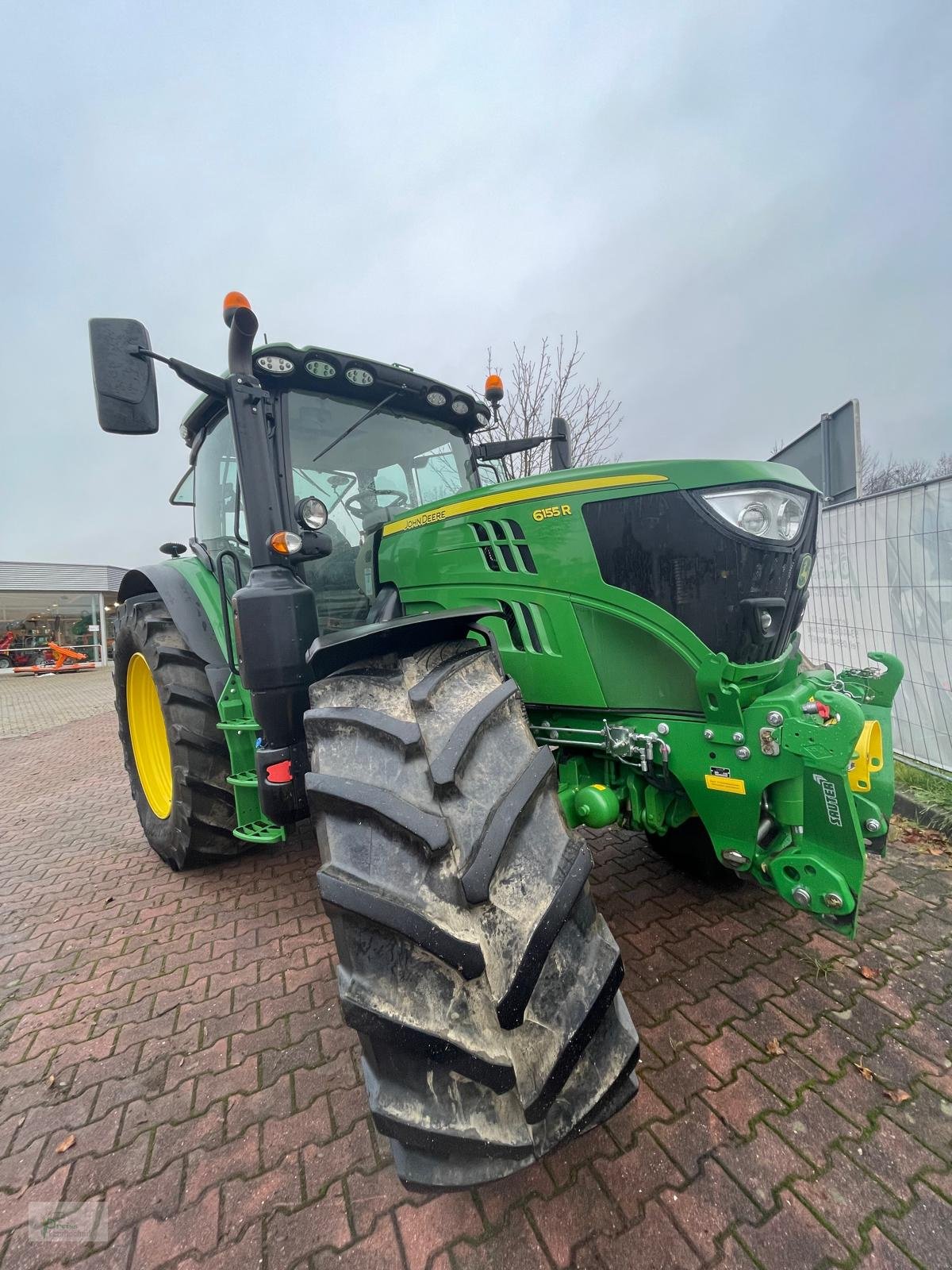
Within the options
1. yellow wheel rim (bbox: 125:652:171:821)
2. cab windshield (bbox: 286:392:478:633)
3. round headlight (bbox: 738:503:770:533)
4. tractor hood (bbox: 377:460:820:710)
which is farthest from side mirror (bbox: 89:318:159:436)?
yellow wheel rim (bbox: 125:652:171:821)

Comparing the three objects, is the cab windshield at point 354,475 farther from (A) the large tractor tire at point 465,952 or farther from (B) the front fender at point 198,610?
(A) the large tractor tire at point 465,952

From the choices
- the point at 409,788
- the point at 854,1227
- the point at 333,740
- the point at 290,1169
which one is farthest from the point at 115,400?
the point at 854,1227

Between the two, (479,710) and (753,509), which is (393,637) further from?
(753,509)

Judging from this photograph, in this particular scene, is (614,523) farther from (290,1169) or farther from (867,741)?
(290,1169)

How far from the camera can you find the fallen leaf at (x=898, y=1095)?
1.53m

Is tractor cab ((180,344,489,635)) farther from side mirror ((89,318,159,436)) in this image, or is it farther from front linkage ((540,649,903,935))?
front linkage ((540,649,903,935))

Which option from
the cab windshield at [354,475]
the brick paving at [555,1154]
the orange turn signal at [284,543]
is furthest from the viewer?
the cab windshield at [354,475]

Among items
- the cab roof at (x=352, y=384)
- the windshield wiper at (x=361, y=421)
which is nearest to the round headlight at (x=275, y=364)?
the cab roof at (x=352, y=384)

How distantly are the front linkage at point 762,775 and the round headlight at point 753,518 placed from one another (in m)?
0.40

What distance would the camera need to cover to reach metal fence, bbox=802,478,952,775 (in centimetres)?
362

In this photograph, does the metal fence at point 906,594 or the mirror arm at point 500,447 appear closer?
the mirror arm at point 500,447

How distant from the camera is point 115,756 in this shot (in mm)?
6852

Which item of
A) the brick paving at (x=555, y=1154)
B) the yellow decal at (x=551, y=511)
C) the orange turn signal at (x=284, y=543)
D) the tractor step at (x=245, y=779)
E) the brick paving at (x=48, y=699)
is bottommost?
the brick paving at (x=48, y=699)

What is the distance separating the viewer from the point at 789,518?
1695 millimetres
